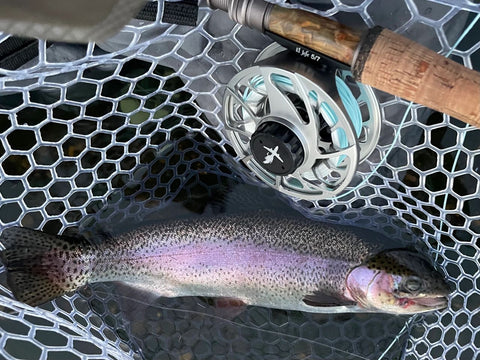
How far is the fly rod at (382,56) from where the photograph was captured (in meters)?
1.39

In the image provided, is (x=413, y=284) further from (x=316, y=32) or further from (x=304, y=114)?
(x=316, y=32)

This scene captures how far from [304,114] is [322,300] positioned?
851mm

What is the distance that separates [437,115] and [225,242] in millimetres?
1005

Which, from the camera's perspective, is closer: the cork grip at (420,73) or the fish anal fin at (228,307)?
the cork grip at (420,73)

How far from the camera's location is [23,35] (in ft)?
5.02

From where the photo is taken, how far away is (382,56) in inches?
54.8

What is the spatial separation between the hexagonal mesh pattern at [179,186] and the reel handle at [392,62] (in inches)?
14.0

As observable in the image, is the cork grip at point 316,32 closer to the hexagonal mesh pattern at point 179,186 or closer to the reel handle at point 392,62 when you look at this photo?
the reel handle at point 392,62

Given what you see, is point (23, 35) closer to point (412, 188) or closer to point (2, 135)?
point (2, 135)

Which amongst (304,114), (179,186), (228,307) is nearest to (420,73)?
(304,114)

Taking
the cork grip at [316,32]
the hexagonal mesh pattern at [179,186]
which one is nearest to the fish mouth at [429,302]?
the hexagonal mesh pattern at [179,186]

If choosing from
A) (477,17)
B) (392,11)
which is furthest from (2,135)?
(477,17)

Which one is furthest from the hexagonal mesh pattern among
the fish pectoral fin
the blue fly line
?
the fish pectoral fin

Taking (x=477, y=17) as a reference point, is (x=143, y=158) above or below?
below
